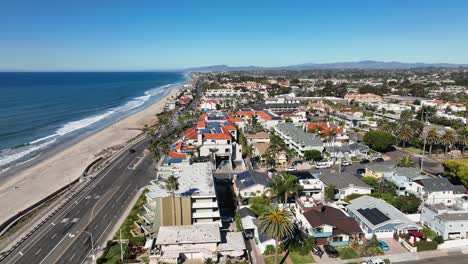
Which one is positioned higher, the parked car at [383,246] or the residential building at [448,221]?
the residential building at [448,221]

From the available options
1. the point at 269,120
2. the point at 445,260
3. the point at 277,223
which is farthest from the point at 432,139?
the point at 277,223

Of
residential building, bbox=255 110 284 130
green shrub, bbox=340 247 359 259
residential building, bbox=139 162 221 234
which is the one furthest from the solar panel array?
residential building, bbox=255 110 284 130

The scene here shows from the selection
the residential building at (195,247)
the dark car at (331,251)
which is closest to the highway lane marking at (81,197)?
the residential building at (195,247)

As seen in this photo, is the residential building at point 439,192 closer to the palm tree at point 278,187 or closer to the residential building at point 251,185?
the palm tree at point 278,187

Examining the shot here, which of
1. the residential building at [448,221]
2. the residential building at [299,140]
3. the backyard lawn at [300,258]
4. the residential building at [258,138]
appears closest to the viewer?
the backyard lawn at [300,258]

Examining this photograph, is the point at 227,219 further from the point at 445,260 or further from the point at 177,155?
the point at 177,155
